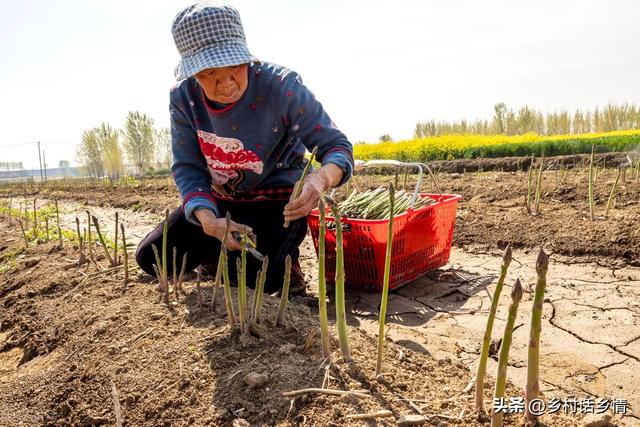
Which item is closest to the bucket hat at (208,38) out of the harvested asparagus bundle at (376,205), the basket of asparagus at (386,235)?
the basket of asparagus at (386,235)

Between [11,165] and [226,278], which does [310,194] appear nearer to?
[226,278]

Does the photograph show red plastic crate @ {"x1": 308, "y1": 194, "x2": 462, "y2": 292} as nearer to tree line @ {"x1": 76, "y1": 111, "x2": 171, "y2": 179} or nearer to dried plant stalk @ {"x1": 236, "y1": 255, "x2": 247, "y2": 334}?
dried plant stalk @ {"x1": 236, "y1": 255, "x2": 247, "y2": 334}

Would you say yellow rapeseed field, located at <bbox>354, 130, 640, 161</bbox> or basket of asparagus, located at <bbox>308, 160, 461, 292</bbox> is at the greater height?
yellow rapeseed field, located at <bbox>354, 130, 640, 161</bbox>

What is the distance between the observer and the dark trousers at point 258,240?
9.45ft

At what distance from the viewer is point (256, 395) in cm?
150

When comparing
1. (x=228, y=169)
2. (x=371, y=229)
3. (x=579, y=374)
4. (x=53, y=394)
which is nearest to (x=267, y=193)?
(x=228, y=169)

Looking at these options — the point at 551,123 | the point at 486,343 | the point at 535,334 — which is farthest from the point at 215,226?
the point at 551,123

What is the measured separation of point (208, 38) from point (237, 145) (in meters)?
0.62

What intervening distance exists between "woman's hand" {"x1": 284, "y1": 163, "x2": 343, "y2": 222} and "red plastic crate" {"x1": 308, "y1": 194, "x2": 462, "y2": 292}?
0.67 meters

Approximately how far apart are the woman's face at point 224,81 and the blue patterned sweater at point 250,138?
0.44 feet

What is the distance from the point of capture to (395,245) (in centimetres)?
292

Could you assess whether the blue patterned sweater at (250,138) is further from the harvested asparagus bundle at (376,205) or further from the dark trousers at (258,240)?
the harvested asparagus bundle at (376,205)

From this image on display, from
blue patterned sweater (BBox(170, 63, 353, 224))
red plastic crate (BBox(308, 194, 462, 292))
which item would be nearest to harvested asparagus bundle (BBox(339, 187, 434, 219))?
red plastic crate (BBox(308, 194, 462, 292))

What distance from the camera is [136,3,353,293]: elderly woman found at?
2.14 m
